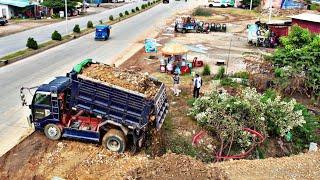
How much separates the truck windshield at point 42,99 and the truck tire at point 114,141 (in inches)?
90.0

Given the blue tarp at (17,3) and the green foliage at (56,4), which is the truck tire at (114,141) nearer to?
the blue tarp at (17,3)

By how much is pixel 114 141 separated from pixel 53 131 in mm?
2172

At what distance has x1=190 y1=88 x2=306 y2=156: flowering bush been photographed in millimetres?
14117

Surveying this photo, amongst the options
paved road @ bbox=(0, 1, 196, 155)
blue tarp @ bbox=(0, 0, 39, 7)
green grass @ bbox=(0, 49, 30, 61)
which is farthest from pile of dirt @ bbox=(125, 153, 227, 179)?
blue tarp @ bbox=(0, 0, 39, 7)

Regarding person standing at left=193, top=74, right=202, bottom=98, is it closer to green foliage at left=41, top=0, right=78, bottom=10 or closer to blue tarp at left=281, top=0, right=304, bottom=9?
green foliage at left=41, top=0, right=78, bottom=10

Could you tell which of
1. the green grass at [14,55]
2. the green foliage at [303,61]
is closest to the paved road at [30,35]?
the green grass at [14,55]

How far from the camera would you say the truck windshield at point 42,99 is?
1348 centimetres

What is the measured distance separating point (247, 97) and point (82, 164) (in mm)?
6723

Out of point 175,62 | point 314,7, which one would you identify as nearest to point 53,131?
point 175,62

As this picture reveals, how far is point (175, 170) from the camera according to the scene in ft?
35.9

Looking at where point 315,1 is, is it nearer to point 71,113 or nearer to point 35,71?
point 35,71

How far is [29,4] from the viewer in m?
49.9

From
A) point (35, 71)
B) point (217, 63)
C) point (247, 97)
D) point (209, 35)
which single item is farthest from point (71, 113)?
point (209, 35)

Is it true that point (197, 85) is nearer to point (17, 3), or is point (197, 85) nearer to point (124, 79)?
point (124, 79)
